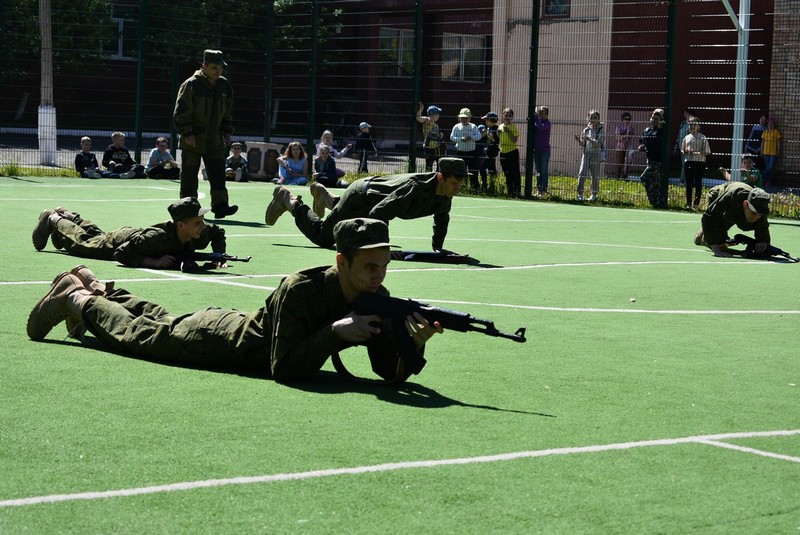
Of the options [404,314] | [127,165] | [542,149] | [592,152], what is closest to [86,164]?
[127,165]

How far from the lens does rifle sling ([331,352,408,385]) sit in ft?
22.4

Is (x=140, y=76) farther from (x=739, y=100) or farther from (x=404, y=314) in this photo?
(x=404, y=314)

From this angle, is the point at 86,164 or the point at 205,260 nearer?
the point at 205,260

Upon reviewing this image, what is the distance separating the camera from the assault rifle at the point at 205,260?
1181cm

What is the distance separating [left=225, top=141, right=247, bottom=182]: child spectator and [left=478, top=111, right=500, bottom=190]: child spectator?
5219 mm

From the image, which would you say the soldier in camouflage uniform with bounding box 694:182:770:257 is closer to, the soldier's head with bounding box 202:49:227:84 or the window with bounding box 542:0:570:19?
the soldier's head with bounding box 202:49:227:84

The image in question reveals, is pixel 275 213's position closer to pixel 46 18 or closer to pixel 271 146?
pixel 271 146

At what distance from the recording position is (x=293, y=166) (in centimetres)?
2669

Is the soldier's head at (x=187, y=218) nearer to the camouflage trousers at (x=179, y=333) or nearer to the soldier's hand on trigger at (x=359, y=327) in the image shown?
the camouflage trousers at (x=179, y=333)

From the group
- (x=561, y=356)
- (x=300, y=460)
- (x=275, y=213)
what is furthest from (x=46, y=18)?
(x=300, y=460)

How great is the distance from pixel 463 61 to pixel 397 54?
837 cm

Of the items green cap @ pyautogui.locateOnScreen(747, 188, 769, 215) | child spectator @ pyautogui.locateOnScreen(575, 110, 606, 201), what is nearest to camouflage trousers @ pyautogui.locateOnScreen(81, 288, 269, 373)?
green cap @ pyautogui.locateOnScreen(747, 188, 769, 215)

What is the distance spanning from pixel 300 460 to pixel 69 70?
132 ft

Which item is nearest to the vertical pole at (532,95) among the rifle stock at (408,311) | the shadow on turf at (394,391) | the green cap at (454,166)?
the green cap at (454,166)
